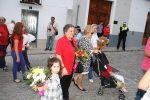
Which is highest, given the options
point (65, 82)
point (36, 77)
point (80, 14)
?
point (80, 14)

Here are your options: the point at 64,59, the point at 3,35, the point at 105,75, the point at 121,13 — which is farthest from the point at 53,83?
the point at 121,13

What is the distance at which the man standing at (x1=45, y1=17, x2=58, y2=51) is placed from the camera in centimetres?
987

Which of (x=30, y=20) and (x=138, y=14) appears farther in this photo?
(x=138, y=14)

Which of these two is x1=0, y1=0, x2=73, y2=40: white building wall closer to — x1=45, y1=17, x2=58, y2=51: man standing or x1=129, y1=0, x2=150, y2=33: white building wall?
x1=45, y1=17, x2=58, y2=51: man standing

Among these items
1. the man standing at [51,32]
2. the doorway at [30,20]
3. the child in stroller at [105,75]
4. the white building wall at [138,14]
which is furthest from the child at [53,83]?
the white building wall at [138,14]

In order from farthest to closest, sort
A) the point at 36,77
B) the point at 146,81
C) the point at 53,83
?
the point at 53,83, the point at 36,77, the point at 146,81

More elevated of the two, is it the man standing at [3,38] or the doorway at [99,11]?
the doorway at [99,11]

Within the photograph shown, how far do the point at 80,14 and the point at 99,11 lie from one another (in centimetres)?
175

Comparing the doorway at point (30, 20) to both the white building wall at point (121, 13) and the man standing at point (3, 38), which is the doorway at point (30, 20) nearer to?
the man standing at point (3, 38)

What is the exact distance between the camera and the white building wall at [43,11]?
926 centimetres

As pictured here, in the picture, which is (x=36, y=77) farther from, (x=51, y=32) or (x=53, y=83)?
(x=51, y=32)

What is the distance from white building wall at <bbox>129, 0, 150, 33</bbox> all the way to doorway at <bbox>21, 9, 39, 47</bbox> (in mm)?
7509

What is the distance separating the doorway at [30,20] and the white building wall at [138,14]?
751 centimetres

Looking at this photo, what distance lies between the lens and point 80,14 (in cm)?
1152
